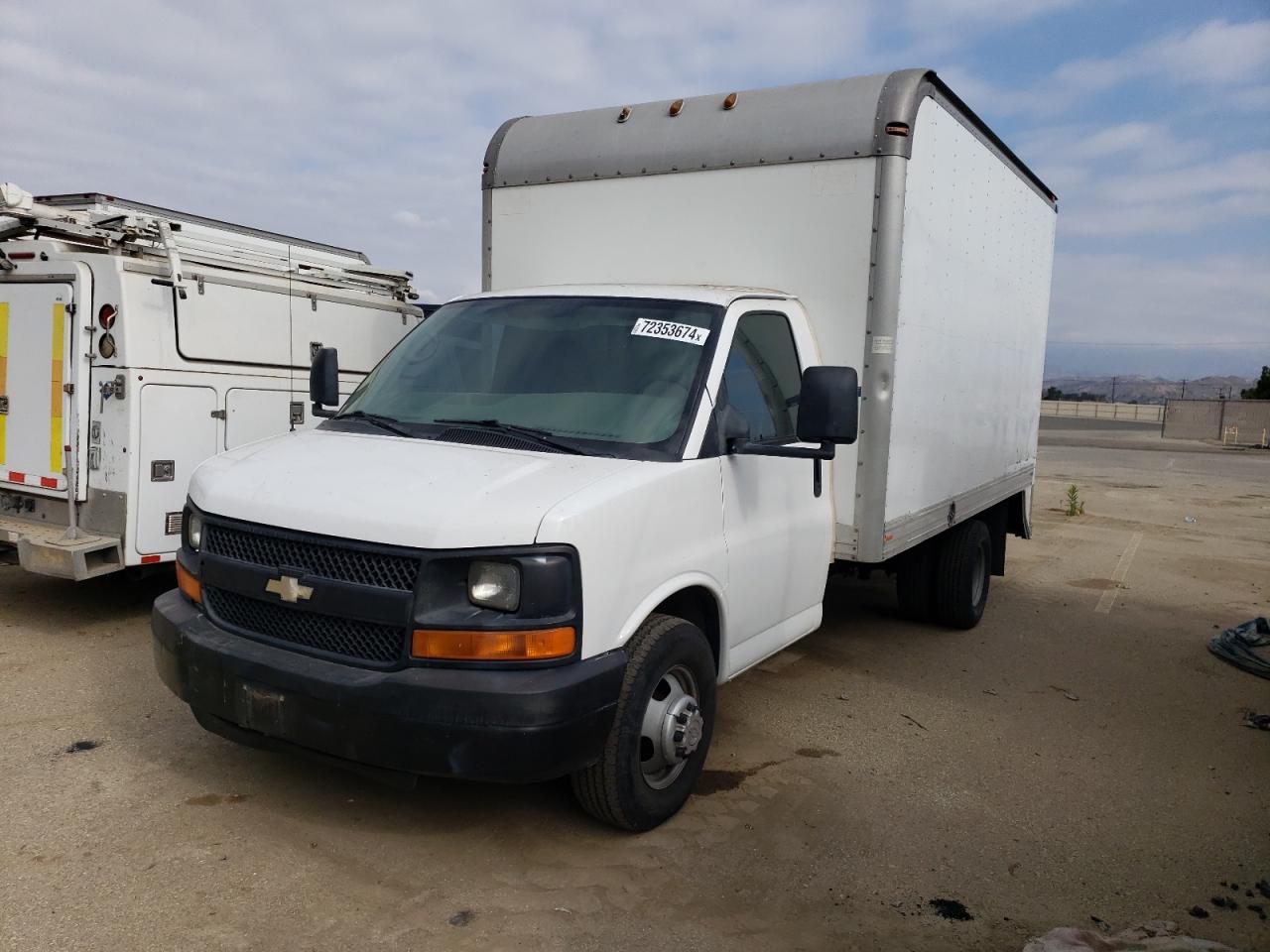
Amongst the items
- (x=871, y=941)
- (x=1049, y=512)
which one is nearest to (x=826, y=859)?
(x=871, y=941)

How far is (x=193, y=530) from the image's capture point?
3980 millimetres

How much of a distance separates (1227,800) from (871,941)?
234 cm

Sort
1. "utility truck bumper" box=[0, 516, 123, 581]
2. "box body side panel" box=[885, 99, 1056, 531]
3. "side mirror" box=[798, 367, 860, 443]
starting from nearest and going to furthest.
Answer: "side mirror" box=[798, 367, 860, 443] < "box body side panel" box=[885, 99, 1056, 531] < "utility truck bumper" box=[0, 516, 123, 581]

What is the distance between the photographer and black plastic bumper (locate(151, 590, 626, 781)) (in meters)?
3.21

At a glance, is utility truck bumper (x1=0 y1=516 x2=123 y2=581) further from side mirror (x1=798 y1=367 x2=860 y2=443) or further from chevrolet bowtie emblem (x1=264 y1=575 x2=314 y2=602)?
side mirror (x1=798 y1=367 x2=860 y2=443)

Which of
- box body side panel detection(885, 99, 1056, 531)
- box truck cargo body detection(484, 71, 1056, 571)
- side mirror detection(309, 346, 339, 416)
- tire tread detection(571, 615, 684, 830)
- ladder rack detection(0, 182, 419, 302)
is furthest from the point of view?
ladder rack detection(0, 182, 419, 302)

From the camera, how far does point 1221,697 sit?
617 centimetres

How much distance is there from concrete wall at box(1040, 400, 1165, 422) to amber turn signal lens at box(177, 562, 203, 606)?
74814mm

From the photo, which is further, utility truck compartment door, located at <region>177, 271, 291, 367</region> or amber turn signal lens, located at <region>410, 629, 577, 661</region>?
utility truck compartment door, located at <region>177, 271, 291, 367</region>

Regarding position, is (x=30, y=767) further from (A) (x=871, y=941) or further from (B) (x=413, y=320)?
(B) (x=413, y=320)

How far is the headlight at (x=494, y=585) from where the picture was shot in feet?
10.7

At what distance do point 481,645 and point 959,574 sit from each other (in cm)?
491

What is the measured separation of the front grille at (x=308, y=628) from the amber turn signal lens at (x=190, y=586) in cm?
5

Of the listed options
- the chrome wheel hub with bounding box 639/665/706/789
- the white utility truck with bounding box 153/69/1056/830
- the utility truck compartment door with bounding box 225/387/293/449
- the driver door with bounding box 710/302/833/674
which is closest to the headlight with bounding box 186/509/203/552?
the white utility truck with bounding box 153/69/1056/830
